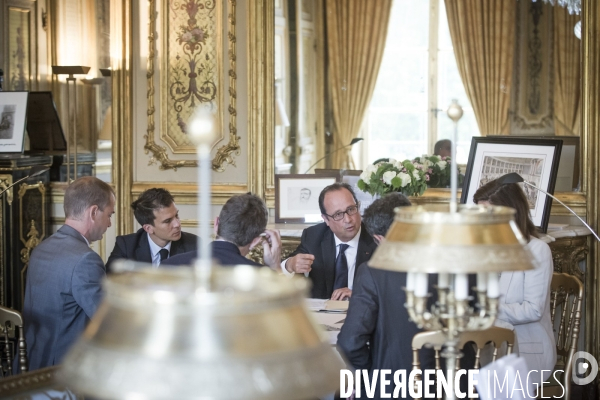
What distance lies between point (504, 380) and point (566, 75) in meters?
4.47

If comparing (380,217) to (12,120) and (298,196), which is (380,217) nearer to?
(298,196)

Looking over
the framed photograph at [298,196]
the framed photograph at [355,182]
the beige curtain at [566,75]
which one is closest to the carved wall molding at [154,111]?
the framed photograph at [298,196]

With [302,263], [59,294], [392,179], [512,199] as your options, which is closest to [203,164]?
[59,294]

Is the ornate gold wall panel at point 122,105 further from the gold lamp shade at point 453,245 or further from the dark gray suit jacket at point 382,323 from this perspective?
the gold lamp shade at point 453,245

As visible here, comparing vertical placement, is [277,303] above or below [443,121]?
below

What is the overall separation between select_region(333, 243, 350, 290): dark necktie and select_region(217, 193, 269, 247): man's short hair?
104cm

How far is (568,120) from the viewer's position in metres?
6.20

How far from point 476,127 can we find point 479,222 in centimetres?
601

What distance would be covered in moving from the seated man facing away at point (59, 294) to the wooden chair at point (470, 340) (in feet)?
4.11

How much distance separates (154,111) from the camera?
611 cm

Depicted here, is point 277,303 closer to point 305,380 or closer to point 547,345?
point 305,380

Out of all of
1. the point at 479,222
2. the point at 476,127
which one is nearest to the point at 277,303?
the point at 479,222

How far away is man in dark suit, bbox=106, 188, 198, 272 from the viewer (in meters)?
4.32

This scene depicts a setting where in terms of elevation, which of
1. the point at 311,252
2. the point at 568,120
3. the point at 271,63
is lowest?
the point at 311,252
